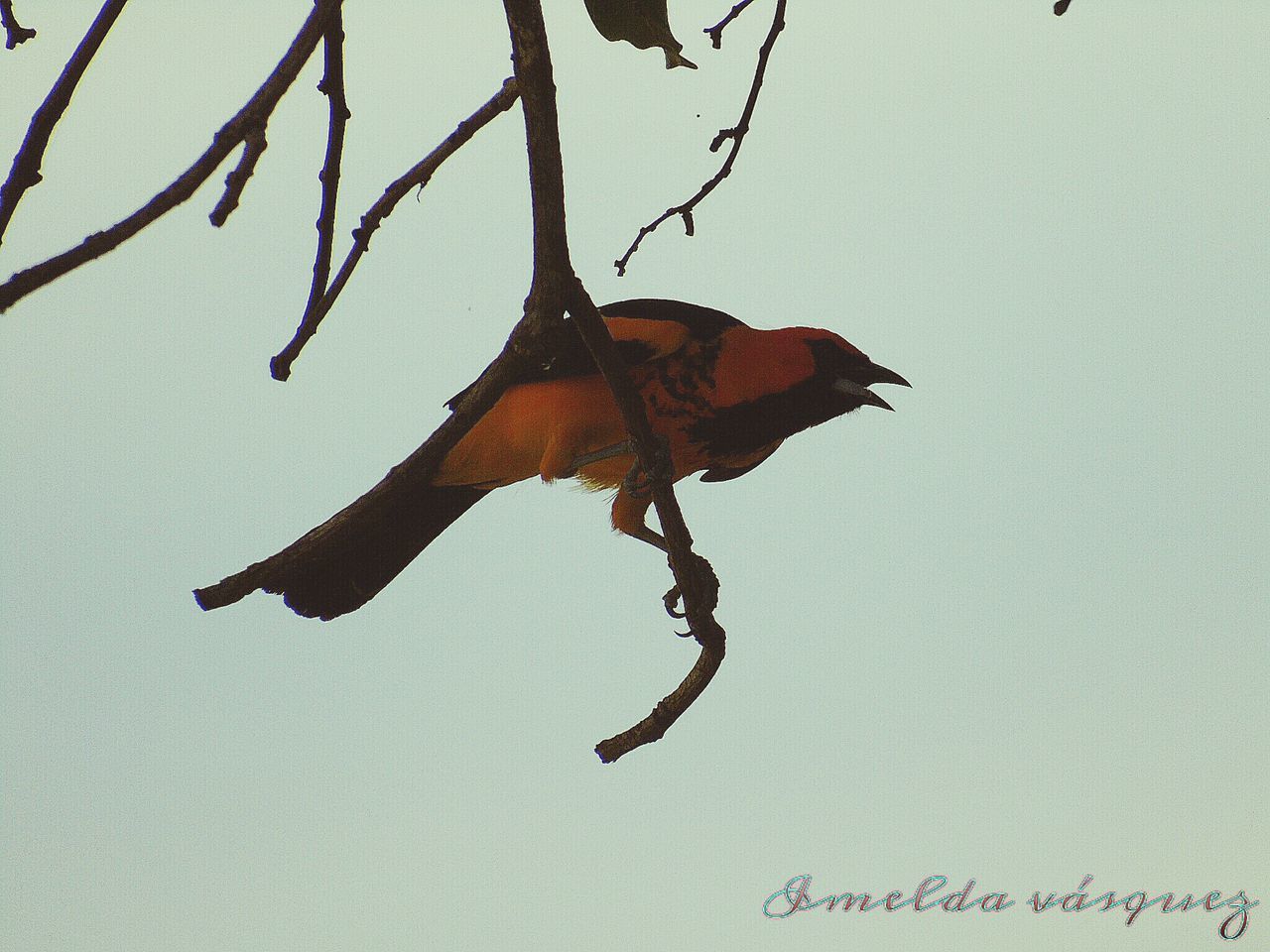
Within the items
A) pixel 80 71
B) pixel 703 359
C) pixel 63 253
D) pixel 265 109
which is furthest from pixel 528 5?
pixel 703 359

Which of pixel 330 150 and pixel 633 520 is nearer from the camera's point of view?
pixel 330 150

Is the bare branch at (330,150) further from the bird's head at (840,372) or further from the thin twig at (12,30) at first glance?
the bird's head at (840,372)

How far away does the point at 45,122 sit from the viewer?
3.51 ft

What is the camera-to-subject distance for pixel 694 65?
1.55 meters

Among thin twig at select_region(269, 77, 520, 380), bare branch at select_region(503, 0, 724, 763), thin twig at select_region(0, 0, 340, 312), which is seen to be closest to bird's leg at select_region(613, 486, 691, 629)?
bare branch at select_region(503, 0, 724, 763)

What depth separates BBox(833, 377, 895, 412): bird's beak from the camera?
294 cm

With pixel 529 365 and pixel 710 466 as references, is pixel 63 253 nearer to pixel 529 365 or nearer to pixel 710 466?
pixel 529 365

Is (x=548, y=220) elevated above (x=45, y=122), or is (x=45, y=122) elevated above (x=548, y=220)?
(x=45, y=122)

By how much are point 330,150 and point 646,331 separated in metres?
1.25

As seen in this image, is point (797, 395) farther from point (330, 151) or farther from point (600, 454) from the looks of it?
point (330, 151)

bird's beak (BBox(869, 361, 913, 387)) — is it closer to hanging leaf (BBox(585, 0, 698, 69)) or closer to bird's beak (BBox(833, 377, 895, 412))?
bird's beak (BBox(833, 377, 895, 412))

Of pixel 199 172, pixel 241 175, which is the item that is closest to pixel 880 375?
pixel 241 175

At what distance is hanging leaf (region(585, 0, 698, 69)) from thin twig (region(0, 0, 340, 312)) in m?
0.38

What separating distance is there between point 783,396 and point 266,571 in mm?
1717
